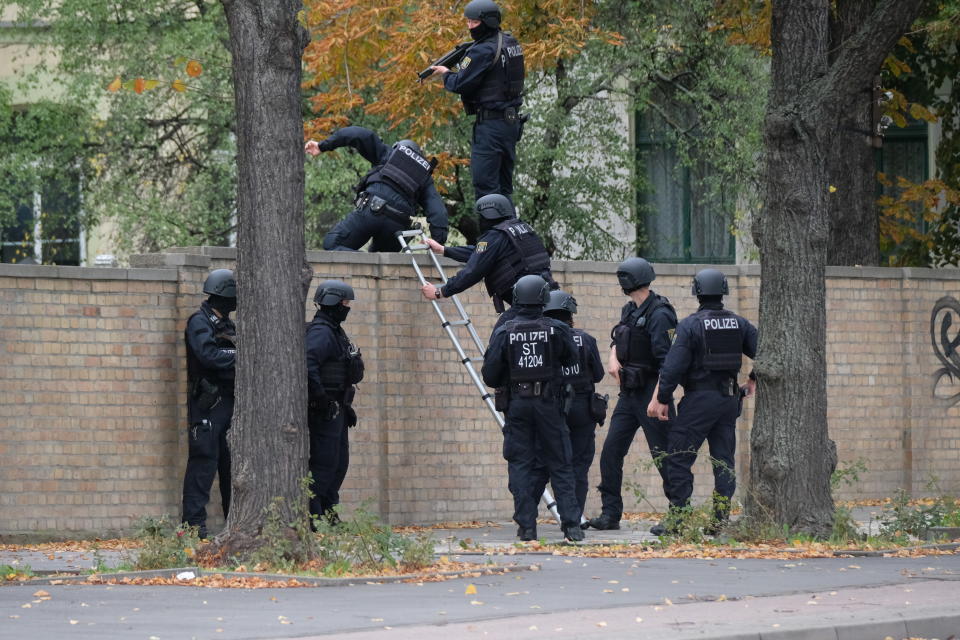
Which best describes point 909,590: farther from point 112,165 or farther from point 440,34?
point 112,165

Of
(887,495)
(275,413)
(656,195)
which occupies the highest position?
(656,195)

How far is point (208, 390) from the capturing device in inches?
539

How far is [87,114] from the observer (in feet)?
83.2

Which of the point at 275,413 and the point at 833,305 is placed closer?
the point at 275,413

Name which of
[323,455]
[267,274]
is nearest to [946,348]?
[323,455]

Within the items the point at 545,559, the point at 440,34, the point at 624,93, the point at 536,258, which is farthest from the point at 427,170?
the point at 624,93

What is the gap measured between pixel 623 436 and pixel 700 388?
3.63 ft

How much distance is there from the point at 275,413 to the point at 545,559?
7.23ft

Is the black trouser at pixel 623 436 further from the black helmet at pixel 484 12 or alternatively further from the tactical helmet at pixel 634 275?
the black helmet at pixel 484 12

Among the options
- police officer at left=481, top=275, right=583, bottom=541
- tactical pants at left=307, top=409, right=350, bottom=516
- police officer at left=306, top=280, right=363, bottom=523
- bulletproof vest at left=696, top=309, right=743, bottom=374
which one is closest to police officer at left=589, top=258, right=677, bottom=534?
bulletproof vest at left=696, top=309, right=743, bottom=374

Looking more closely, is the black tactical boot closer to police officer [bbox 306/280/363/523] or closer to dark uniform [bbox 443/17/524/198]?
police officer [bbox 306/280/363/523]

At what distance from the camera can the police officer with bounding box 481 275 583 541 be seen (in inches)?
515

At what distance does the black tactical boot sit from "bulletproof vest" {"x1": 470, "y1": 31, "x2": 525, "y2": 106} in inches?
148

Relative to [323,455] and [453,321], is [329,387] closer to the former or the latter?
[323,455]
